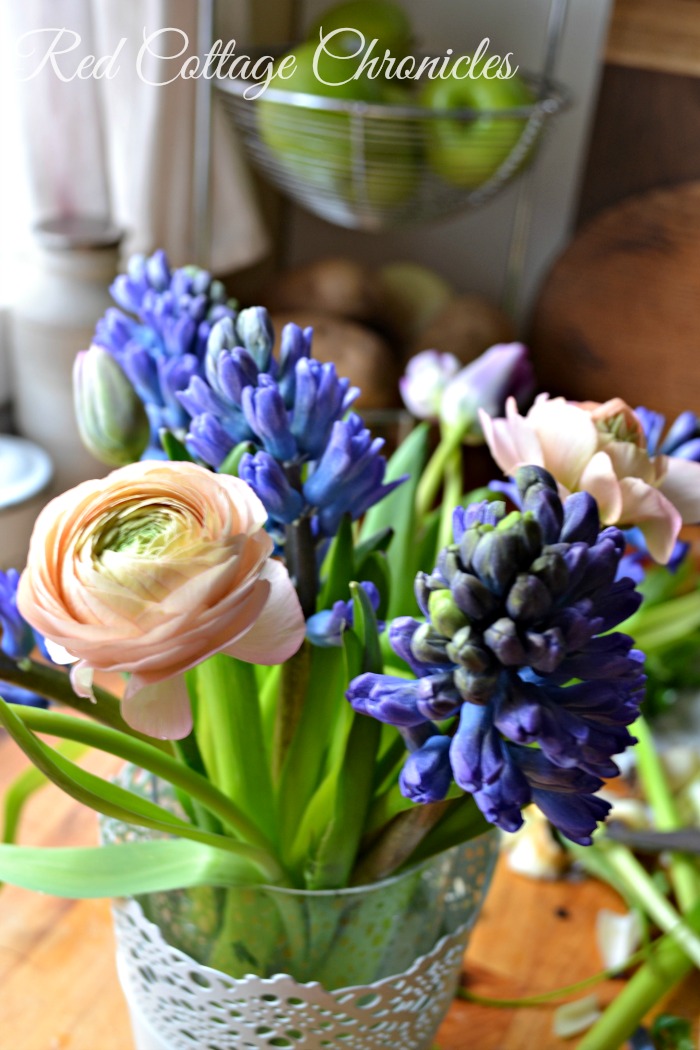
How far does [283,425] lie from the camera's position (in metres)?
0.26

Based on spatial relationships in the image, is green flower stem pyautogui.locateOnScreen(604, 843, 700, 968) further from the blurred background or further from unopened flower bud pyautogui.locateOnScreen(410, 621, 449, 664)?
the blurred background

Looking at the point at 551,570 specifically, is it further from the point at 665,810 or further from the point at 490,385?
the point at 665,810

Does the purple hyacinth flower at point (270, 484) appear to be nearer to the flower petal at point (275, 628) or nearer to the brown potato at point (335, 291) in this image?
the flower petal at point (275, 628)

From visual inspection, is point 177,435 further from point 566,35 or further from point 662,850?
point 566,35

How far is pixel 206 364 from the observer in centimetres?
28

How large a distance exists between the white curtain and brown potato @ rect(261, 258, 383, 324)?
0.08 m

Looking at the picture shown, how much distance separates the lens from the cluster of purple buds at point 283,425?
0.26 m

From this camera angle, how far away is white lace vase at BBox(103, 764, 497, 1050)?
30cm

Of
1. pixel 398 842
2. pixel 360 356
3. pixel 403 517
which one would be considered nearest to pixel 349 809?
pixel 398 842

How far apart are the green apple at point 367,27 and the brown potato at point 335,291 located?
18 cm

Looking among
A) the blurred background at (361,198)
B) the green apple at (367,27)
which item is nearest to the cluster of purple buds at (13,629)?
the blurred background at (361,198)

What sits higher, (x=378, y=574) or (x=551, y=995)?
(x=378, y=574)

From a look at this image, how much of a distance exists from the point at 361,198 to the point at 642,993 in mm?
644

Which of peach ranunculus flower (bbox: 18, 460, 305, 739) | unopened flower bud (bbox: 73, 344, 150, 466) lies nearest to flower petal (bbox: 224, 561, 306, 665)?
peach ranunculus flower (bbox: 18, 460, 305, 739)
